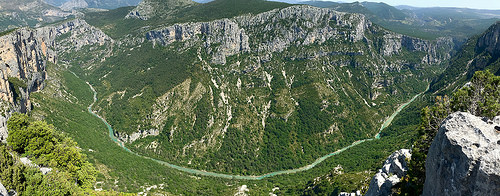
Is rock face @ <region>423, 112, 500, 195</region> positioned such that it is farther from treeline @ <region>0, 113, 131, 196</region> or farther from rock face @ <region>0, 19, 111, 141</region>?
rock face @ <region>0, 19, 111, 141</region>

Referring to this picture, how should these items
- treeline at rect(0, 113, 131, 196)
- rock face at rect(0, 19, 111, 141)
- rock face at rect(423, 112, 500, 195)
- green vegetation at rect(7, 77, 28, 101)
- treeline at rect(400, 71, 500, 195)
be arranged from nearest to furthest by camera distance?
rock face at rect(423, 112, 500, 195) < treeline at rect(400, 71, 500, 195) < treeline at rect(0, 113, 131, 196) < rock face at rect(0, 19, 111, 141) < green vegetation at rect(7, 77, 28, 101)

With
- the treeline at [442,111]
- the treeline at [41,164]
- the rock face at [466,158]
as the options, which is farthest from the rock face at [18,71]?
the rock face at [466,158]

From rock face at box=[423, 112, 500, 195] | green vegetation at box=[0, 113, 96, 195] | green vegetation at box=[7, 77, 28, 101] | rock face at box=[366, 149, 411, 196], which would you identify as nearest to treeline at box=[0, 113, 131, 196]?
green vegetation at box=[0, 113, 96, 195]

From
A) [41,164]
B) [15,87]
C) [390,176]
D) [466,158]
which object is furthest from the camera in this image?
[15,87]

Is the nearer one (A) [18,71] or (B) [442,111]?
(B) [442,111]

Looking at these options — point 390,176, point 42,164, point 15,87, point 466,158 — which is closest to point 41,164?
point 42,164

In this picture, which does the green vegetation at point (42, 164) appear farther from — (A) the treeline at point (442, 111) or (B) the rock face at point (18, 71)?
(A) the treeline at point (442, 111)

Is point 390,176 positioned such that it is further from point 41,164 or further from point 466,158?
point 41,164
